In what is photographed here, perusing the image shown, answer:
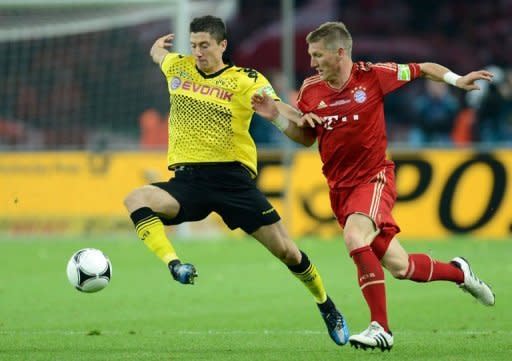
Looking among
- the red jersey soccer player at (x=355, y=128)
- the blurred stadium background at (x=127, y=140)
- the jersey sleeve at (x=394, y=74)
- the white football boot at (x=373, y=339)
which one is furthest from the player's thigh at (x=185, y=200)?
the blurred stadium background at (x=127, y=140)

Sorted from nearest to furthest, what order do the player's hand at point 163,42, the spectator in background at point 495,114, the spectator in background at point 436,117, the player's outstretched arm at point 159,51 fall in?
the player's outstretched arm at point 159,51 → the player's hand at point 163,42 → the spectator in background at point 495,114 → the spectator in background at point 436,117

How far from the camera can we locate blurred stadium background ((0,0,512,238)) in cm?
1997

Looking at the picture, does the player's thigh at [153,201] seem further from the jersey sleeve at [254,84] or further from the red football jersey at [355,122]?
the red football jersey at [355,122]

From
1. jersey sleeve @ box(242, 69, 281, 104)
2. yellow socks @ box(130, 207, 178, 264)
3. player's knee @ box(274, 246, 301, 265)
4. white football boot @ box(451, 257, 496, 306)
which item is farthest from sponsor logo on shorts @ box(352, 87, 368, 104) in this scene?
yellow socks @ box(130, 207, 178, 264)

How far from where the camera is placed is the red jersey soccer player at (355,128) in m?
9.58

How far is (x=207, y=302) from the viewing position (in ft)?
43.2

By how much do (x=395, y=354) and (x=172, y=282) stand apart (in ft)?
20.5

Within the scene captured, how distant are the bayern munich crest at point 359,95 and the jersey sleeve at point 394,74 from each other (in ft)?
0.52

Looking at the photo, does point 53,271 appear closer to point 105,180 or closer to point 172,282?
point 172,282

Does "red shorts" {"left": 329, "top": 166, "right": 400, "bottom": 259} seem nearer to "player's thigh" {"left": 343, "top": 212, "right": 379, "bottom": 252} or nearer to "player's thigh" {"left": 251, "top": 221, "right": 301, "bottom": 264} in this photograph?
"player's thigh" {"left": 343, "top": 212, "right": 379, "bottom": 252}

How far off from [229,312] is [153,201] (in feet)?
8.40

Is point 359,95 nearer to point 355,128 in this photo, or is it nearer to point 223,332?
point 355,128

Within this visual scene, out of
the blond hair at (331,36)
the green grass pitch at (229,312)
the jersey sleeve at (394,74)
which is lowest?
the green grass pitch at (229,312)

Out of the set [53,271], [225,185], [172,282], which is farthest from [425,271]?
[53,271]
